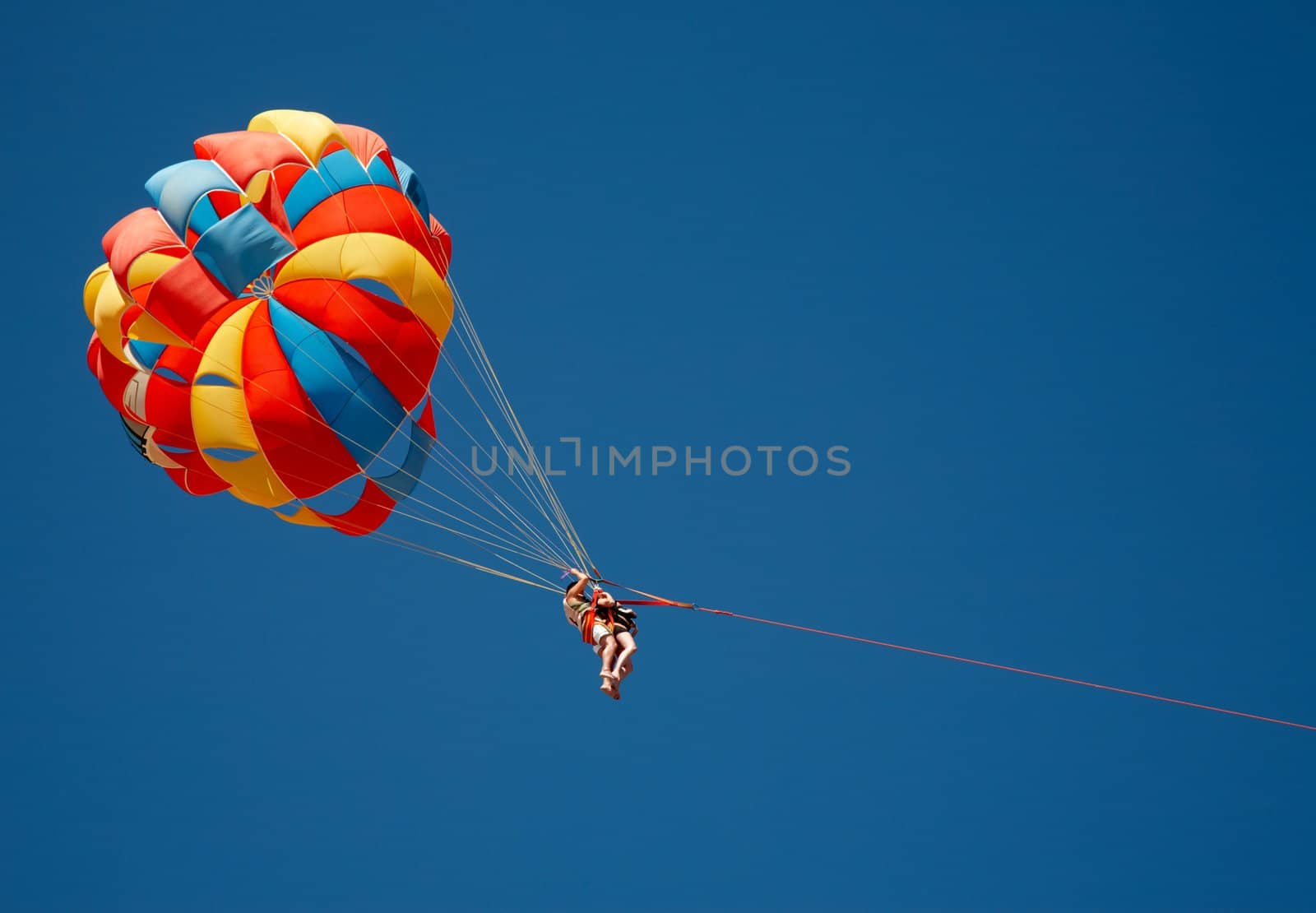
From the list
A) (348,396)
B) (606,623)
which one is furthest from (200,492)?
(606,623)

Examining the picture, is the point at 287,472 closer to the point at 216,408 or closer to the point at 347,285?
the point at 216,408

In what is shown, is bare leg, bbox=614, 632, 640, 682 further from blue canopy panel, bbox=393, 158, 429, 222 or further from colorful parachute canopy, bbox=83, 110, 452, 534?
blue canopy panel, bbox=393, 158, 429, 222

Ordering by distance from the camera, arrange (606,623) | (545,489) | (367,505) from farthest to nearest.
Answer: (367,505)
(545,489)
(606,623)

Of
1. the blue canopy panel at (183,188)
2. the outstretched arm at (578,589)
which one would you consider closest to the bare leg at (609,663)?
the outstretched arm at (578,589)

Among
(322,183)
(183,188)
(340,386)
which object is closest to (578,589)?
(340,386)

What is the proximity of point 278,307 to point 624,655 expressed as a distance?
409 centimetres

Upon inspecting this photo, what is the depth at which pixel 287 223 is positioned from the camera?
12.5m

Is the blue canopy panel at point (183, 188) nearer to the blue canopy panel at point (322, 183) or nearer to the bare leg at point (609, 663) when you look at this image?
the blue canopy panel at point (322, 183)

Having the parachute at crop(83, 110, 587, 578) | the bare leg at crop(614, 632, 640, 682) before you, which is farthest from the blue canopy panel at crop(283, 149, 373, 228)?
the bare leg at crop(614, 632, 640, 682)

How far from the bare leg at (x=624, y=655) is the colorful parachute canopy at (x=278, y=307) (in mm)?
2892

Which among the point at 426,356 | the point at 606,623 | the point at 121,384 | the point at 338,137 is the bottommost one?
the point at 606,623

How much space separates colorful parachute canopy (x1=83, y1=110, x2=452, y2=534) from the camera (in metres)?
12.1

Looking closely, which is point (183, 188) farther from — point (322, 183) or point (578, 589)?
point (578, 589)

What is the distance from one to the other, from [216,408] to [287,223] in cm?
170
